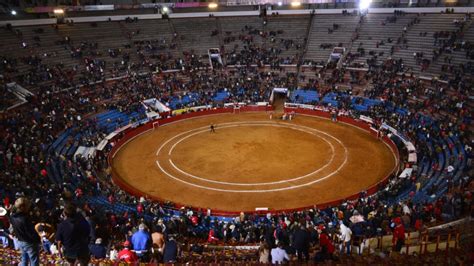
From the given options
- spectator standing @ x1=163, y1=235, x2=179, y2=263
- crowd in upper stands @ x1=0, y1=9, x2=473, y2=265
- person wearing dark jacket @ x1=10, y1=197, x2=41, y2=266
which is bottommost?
crowd in upper stands @ x1=0, y1=9, x2=473, y2=265

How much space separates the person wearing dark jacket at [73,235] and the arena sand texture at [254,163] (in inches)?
791

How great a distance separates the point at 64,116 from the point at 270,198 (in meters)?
25.3

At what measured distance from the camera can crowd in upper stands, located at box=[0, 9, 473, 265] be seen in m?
11.6

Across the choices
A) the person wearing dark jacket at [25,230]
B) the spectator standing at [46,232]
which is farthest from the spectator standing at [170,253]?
the person wearing dark jacket at [25,230]

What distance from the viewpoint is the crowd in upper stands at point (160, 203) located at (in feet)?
37.9

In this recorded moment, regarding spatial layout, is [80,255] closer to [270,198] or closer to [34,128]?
[270,198]

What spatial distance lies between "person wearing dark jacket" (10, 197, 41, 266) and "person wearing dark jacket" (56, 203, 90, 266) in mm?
798

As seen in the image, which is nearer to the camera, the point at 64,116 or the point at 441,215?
the point at 441,215

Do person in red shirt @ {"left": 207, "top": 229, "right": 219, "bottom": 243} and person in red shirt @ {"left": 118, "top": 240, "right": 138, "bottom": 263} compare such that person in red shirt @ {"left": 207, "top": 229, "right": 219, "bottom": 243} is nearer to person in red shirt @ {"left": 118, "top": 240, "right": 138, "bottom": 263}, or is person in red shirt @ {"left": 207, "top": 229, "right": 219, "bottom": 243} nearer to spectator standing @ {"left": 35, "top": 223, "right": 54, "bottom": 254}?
spectator standing @ {"left": 35, "top": 223, "right": 54, "bottom": 254}

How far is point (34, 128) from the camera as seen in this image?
3725cm

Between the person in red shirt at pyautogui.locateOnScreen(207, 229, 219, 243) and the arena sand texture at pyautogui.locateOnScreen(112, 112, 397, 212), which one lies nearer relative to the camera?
the person in red shirt at pyautogui.locateOnScreen(207, 229, 219, 243)

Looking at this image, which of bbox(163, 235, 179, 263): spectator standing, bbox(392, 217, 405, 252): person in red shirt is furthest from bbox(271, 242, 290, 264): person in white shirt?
bbox(392, 217, 405, 252): person in red shirt

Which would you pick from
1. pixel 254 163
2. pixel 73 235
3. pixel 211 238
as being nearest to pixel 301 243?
pixel 73 235

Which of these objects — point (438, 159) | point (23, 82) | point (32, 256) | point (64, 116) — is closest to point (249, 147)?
point (438, 159)
